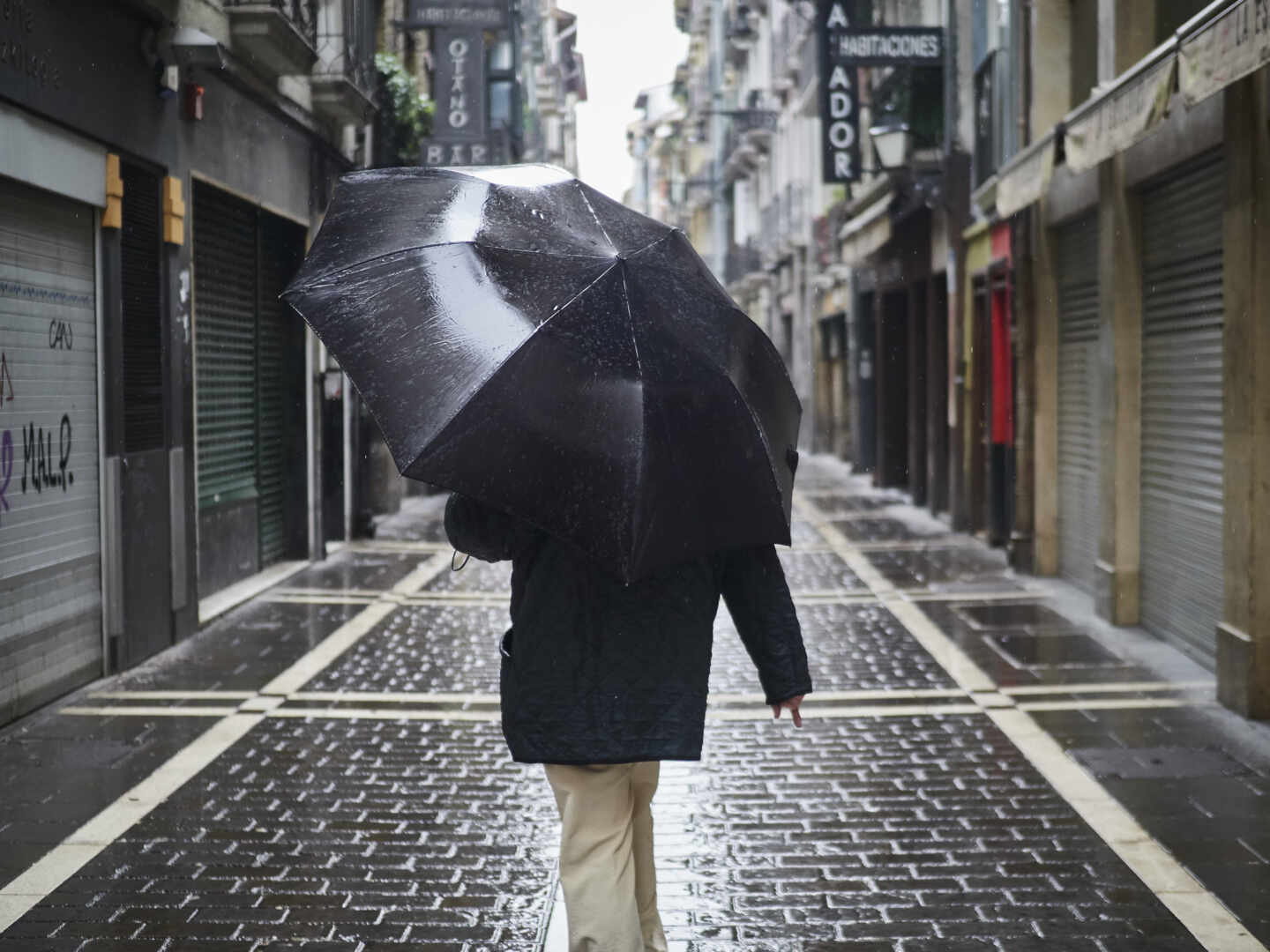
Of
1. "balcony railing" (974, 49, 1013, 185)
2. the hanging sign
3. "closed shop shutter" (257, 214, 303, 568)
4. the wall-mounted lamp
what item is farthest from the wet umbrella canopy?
the hanging sign

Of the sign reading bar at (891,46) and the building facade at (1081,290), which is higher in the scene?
the sign reading bar at (891,46)

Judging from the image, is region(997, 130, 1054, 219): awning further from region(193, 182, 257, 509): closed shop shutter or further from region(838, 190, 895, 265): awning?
region(838, 190, 895, 265): awning

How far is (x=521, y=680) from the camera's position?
3.62 m

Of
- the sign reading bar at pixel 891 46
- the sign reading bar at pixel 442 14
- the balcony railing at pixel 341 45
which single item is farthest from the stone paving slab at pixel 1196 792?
the sign reading bar at pixel 442 14

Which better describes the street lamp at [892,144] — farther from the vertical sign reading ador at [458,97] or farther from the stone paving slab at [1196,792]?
the stone paving slab at [1196,792]

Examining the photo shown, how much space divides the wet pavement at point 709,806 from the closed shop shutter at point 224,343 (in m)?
2.21

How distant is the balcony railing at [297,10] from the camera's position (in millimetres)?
11164

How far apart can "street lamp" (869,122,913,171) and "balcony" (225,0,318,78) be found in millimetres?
8075

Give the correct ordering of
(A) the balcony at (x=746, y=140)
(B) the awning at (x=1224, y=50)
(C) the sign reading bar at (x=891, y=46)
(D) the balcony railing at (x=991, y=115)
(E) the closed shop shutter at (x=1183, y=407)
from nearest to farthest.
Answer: (B) the awning at (x=1224, y=50) → (E) the closed shop shutter at (x=1183, y=407) → (D) the balcony railing at (x=991, y=115) → (C) the sign reading bar at (x=891, y=46) → (A) the balcony at (x=746, y=140)

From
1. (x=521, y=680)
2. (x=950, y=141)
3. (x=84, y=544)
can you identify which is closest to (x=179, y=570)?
(x=84, y=544)

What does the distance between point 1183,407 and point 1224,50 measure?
341 cm

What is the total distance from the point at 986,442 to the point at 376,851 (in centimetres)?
1145

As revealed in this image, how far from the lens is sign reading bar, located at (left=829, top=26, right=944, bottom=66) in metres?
18.7

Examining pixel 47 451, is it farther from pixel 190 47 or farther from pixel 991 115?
pixel 991 115
